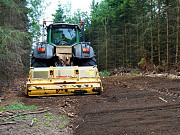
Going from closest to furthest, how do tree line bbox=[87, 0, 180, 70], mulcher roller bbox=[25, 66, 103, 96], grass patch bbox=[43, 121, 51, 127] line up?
grass patch bbox=[43, 121, 51, 127]
mulcher roller bbox=[25, 66, 103, 96]
tree line bbox=[87, 0, 180, 70]

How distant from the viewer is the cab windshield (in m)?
7.94

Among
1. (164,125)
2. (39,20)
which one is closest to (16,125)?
(164,125)

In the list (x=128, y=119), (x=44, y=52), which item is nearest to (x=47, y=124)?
(x=128, y=119)

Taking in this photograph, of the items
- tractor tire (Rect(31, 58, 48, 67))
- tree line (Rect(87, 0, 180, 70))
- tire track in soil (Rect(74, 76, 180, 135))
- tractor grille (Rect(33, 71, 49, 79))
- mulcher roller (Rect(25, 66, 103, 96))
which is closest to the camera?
tire track in soil (Rect(74, 76, 180, 135))

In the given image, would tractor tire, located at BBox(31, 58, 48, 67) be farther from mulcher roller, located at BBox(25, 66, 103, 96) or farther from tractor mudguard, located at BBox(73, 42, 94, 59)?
mulcher roller, located at BBox(25, 66, 103, 96)

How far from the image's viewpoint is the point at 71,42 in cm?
802

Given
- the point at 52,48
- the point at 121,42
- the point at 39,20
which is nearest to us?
the point at 52,48

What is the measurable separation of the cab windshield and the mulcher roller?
79.9 inches

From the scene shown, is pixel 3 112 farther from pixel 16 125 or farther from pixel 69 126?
pixel 69 126

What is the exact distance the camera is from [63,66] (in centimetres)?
706

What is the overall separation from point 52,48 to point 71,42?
979 mm

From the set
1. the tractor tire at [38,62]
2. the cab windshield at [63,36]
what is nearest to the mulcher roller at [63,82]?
the tractor tire at [38,62]

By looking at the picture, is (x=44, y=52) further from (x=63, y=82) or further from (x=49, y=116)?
(x=49, y=116)

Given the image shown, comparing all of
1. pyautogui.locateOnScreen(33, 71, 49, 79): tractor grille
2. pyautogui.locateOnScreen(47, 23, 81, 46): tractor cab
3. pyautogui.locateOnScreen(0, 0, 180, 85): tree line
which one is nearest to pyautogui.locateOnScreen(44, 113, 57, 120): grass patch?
pyautogui.locateOnScreen(33, 71, 49, 79): tractor grille
